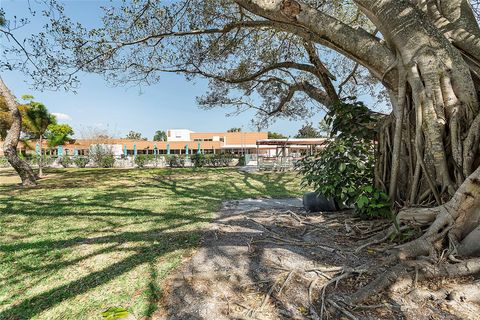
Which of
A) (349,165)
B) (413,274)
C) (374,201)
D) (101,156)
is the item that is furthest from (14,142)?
(101,156)

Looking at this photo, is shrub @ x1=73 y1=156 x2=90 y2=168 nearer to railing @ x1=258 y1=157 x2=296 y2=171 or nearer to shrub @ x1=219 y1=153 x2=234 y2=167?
shrub @ x1=219 y1=153 x2=234 y2=167

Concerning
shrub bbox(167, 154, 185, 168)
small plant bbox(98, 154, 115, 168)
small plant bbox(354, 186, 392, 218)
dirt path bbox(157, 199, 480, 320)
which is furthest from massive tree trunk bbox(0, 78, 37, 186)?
shrub bbox(167, 154, 185, 168)

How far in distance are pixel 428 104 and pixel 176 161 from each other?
20.6m

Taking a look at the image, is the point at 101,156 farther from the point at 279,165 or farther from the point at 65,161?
the point at 279,165

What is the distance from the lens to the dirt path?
6.08ft

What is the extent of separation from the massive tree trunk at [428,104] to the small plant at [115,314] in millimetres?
1710

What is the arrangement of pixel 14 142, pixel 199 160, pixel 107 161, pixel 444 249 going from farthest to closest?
1. pixel 107 161
2. pixel 199 160
3. pixel 14 142
4. pixel 444 249

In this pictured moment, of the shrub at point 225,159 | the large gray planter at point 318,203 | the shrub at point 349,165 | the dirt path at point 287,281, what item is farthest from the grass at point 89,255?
the shrub at point 225,159

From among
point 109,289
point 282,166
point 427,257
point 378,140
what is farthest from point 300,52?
point 282,166

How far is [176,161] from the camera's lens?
72.4ft

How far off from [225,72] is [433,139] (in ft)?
22.7

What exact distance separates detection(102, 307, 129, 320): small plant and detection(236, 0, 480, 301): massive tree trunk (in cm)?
171

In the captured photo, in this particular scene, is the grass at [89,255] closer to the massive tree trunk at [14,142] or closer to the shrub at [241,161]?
the massive tree trunk at [14,142]

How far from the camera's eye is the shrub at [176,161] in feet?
72.4
